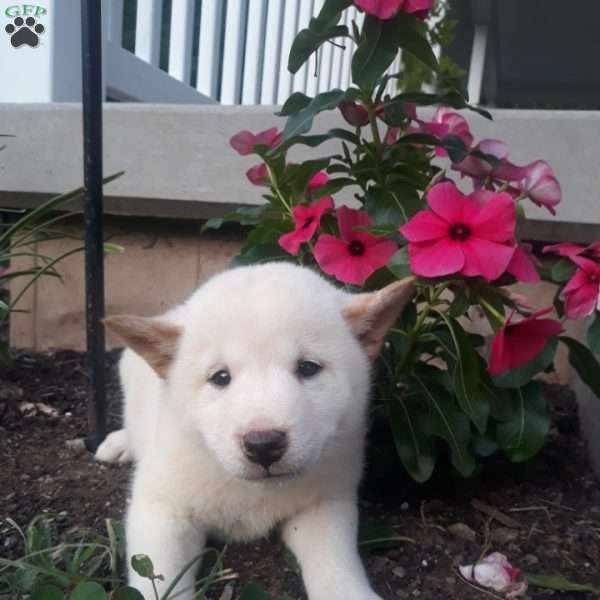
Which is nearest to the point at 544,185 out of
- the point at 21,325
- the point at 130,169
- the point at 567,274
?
the point at 567,274

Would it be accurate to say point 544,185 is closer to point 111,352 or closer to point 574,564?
point 574,564

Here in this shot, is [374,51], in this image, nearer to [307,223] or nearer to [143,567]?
[307,223]

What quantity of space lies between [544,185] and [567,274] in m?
0.22

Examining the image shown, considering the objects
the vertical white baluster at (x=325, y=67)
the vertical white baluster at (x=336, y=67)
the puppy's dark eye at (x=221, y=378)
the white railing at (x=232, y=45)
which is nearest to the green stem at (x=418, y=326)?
the puppy's dark eye at (x=221, y=378)

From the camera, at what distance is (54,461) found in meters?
2.22

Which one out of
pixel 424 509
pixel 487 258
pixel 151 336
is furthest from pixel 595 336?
pixel 151 336

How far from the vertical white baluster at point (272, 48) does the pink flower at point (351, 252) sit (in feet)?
11.7

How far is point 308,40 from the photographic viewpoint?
1.76 meters

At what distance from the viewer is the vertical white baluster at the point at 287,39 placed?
5148 millimetres

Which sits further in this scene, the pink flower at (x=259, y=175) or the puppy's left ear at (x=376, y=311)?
the pink flower at (x=259, y=175)

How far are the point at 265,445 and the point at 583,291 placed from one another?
0.79 m

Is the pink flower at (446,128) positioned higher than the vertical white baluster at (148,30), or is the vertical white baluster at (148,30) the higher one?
the pink flower at (446,128)

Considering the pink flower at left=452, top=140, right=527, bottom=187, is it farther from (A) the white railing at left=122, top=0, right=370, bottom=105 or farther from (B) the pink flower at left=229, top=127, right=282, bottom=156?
(A) the white railing at left=122, top=0, right=370, bottom=105

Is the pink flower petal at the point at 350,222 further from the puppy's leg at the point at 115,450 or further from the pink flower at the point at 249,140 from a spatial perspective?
the puppy's leg at the point at 115,450
